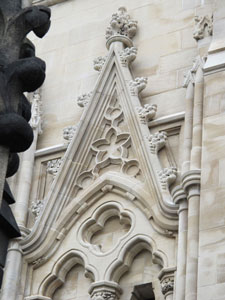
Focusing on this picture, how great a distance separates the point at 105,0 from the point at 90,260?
431 centimetres

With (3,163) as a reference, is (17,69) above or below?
above

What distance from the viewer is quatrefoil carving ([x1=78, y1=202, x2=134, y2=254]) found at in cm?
1151

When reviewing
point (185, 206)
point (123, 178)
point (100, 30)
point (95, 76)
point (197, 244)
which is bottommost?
point (197, 244)

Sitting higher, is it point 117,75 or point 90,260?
point 117,75

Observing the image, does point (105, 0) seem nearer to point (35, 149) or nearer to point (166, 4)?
point (166, 4)

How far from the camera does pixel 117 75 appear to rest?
12680 millimetres

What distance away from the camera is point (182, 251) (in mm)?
10250

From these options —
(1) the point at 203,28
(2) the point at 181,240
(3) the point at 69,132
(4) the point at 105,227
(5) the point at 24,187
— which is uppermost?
(1) the point at 203,28

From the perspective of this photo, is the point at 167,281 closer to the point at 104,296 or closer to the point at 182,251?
the point at 182,251

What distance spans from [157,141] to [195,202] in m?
1.61

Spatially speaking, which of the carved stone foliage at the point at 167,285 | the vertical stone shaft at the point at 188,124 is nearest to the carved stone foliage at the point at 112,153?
the vertical stone shaft at the point at 188,124

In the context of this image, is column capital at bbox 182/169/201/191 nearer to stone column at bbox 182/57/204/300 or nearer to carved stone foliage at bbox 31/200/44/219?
stone column at bbox 182/57/204/300

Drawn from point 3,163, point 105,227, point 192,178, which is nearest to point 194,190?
point 192,178

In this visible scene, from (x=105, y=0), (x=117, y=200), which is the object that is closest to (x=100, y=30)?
(x=105, y=0)
